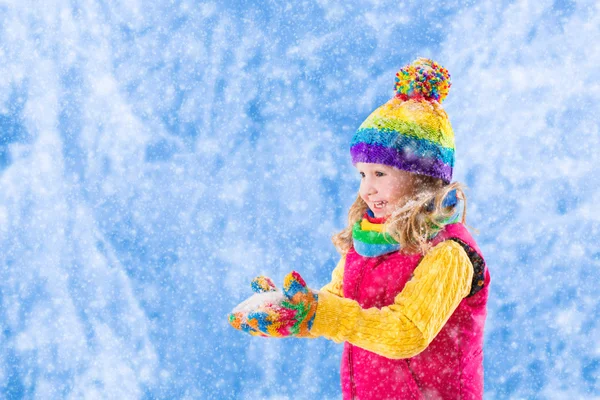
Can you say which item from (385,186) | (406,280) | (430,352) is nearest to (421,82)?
(385,186)

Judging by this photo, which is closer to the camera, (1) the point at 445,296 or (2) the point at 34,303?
(1) the point at 445,296

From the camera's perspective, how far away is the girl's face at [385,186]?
1562 mm

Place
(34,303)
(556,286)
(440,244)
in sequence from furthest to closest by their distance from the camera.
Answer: (34,303)
(556,286)
(440,244)

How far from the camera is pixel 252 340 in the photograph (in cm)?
357

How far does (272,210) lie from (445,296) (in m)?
2.22

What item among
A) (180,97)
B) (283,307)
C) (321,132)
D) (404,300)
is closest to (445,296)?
(404,300)

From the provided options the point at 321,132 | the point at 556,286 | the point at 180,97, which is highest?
the point at 180,97

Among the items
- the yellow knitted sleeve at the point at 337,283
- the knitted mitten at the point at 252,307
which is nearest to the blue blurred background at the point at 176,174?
the yellow knitted sleeve at the point at 337,283

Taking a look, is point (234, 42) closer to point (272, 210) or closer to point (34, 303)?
point (272, 210)

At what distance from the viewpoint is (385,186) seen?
157 centimetres

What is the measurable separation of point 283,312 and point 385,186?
393 mm

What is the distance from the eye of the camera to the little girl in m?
1.39

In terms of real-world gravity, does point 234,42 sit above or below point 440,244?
above

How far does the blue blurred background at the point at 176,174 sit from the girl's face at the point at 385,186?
1.94 m
